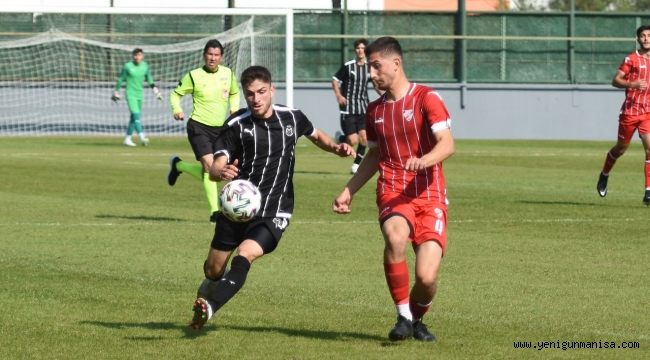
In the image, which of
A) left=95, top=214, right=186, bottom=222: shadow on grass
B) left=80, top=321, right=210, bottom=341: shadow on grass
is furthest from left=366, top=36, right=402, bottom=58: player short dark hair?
left=95, top=214, right=186, bottom=222: shadow on grass

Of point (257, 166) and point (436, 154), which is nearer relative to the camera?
point (436, 154)

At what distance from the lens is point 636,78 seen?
17.9 m

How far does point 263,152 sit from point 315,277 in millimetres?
2522

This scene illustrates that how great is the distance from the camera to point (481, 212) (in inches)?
659

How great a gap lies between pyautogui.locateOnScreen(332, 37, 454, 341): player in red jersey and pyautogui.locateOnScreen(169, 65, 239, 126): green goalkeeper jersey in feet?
25.1

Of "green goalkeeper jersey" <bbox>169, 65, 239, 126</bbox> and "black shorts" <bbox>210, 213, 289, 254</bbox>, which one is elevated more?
"green goalkeeper jersey" <bbox>169, 65, 239, 126</bbox>

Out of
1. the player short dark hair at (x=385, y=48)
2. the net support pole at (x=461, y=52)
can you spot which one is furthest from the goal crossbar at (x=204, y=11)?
the player short dark hair at (x=385, y=48)

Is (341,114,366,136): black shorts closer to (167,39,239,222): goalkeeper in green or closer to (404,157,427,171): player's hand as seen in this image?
(167,39,239,222): goalkeeper in green

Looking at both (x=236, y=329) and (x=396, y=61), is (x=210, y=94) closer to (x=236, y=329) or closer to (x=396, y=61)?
(x=236, y=329)

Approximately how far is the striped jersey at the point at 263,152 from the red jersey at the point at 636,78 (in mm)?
9714

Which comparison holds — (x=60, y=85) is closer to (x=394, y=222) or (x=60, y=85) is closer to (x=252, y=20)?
(x=252, y=20)

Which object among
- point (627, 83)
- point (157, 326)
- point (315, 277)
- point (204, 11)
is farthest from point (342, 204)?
point (204, 11)

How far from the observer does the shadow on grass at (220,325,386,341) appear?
8461 mm

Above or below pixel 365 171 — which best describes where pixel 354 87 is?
above
